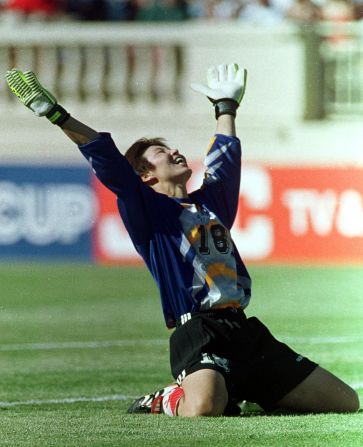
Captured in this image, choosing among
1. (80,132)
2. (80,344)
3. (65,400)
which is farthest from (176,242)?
Result: (80,344)

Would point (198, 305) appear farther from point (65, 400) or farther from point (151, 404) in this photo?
point (65, 400)

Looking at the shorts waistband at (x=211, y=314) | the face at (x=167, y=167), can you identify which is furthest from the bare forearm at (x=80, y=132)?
the shorts waistband at (x=211, y=314)

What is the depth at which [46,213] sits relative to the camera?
17734 millimetres

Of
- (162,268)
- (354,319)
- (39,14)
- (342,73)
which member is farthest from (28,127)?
(162,268)

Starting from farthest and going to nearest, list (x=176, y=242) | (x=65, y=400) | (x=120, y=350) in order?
(x=120, y=350)
(x=65, y=400)
(x=176, y=242)

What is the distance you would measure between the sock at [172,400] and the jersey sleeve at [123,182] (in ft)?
2.56

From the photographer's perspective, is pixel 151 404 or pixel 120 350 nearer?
pixel 151 404

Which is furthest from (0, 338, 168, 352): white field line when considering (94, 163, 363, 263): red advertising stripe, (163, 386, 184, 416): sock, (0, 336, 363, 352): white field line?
(94, 163, 363, 263): red advertising stripe

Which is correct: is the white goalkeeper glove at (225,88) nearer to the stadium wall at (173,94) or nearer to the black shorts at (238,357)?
the black shorts at (238,357)

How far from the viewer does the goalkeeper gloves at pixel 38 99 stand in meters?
6.60

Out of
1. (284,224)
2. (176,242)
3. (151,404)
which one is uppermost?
(176,242)

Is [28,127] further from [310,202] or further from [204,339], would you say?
[204,339]

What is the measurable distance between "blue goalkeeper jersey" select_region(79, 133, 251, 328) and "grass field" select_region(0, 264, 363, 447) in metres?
0.61

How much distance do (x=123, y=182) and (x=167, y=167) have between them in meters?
0.47
